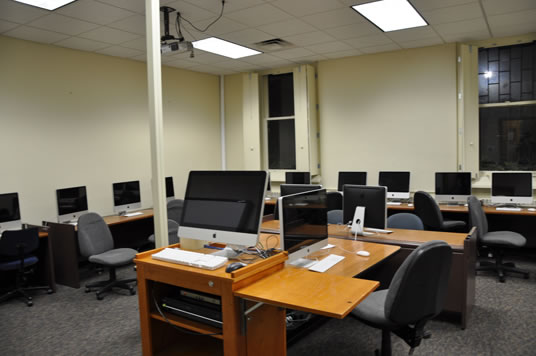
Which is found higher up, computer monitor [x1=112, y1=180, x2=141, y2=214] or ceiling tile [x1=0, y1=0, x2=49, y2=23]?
ceiling tile [x1=0, y1=0, x2=49, y2=23]

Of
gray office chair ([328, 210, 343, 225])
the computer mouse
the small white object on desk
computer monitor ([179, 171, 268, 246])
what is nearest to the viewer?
the computer mouse

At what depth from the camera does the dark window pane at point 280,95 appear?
7.58 meters

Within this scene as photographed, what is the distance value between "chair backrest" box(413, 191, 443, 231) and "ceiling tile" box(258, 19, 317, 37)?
A: 2515 mm

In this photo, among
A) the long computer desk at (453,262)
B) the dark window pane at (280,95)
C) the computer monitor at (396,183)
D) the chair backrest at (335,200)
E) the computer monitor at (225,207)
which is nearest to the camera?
the computer monitor at (225,207)

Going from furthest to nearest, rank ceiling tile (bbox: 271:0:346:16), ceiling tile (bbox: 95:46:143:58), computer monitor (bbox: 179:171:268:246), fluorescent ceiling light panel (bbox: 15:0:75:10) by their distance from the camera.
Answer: ceiling tile (bbox: 95:46:143:58) < ceiling tile (bbox: 271:0:346:16) < fluorescent ceiling light panel (bbox: 15:0:75:10) < computer monitor (bbox: 179:171:268:246)

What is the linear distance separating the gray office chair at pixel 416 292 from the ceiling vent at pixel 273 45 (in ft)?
13.2

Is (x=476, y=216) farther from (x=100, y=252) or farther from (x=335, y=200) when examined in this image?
(x=100, y=252)

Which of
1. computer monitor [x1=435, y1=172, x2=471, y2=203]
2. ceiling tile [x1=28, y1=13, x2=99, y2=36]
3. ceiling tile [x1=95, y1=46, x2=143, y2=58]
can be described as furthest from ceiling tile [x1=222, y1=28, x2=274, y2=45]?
computer monitor [x1=435, y1=172, x2=471, y2=203]

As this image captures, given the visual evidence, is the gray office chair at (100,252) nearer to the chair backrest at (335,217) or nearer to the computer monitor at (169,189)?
the computer monitor at (169,189)

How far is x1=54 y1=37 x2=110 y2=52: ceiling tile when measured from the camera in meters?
5.22

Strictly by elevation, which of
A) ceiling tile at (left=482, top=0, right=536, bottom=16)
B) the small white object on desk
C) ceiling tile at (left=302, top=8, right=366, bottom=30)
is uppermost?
ceiling tile at (left=302, top=8, right=366, bottom=30)

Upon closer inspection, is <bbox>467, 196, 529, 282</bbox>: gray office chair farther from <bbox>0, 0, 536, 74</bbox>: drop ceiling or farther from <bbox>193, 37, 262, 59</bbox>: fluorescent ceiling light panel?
<bbox>193, 37, 262, 59</bbox>: fluorescent ceiling light panel

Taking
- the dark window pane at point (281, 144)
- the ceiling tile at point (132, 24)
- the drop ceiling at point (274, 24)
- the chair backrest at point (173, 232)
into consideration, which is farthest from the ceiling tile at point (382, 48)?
the chair backrest at point (173, 232)

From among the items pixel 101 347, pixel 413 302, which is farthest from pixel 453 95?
pixel 101 347
